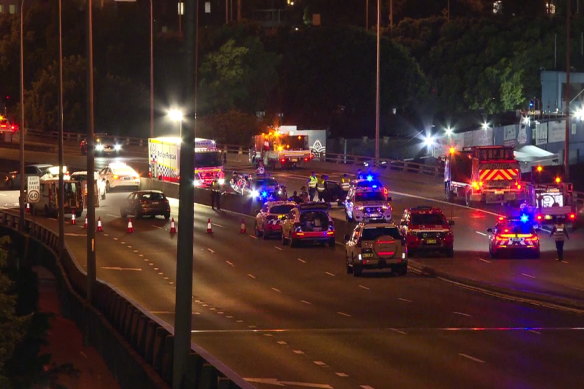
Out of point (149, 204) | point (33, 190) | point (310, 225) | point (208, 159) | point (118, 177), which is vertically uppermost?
point (208, 159)

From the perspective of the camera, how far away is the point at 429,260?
45594 mm

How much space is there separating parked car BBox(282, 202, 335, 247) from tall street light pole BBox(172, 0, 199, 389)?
1284 inches

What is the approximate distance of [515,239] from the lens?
45.2m

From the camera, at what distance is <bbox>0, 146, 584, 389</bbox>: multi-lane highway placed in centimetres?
2372

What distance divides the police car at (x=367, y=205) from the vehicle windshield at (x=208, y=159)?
1809 cm

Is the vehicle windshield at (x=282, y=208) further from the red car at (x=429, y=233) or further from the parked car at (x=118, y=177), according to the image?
the parked car at (x=118, y=177)

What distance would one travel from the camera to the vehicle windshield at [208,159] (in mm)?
74812

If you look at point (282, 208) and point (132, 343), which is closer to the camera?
point (132, 343)

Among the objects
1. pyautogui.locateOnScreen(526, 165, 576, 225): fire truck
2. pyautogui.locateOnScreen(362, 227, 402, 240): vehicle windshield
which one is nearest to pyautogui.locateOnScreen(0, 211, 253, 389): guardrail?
pyautogui.locateOnScreen(362, 227, 402, 240): vehicle windshield

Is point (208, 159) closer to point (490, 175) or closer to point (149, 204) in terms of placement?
point (149, 204)

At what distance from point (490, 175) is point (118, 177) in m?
22.6

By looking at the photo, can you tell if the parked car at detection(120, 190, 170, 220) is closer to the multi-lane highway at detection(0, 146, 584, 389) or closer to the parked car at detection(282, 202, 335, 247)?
the multi-lane highway at detection(0, 146, 584, 389)

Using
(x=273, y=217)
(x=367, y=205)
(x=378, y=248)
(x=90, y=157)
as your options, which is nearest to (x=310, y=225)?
(x=273, y=217)

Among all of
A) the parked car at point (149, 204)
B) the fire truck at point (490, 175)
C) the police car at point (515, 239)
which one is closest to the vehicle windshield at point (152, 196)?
the parked car at point (149, 204)
